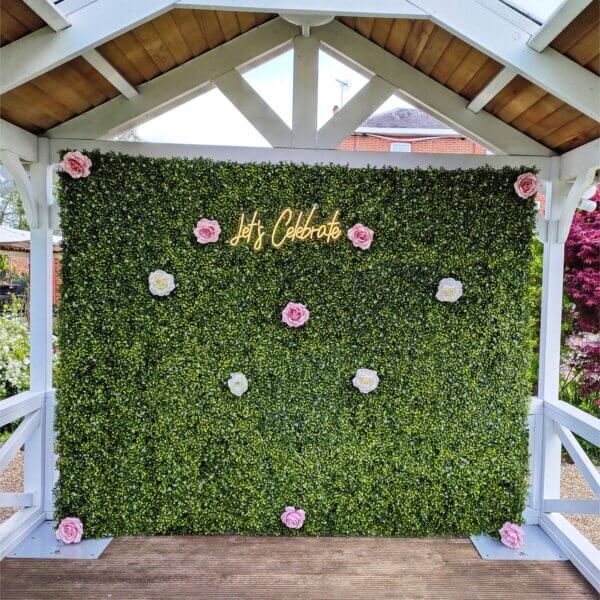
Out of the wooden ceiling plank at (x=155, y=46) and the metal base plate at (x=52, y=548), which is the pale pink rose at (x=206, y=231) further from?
the metal base plate at (x=52, y=548)

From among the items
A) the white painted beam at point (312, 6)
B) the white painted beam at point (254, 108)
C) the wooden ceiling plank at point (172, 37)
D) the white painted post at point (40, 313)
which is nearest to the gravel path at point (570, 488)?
the white painted post at point (40, 313)

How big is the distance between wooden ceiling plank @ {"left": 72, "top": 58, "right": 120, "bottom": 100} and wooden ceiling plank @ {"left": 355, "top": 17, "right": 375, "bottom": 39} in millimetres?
1695

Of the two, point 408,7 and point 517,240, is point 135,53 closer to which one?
point 408,7

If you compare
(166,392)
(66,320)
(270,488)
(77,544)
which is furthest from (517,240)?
(77,544)

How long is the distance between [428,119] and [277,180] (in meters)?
1.37

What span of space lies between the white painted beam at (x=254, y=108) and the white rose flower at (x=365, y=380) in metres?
1.66

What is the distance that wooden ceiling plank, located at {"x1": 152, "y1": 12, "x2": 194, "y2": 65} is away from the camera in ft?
7.98

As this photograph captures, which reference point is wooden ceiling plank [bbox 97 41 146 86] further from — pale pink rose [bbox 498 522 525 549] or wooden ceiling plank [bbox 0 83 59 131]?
pale pink rose [bbox 498 522 525 549]

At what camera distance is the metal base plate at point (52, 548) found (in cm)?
270

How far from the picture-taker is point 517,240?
2.91 meters

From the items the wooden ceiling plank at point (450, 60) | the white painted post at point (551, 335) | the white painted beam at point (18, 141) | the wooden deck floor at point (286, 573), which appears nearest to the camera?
the wooden deck floor at point (286, 573)

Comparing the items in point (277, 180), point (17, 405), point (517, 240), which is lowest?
point (17, 405)

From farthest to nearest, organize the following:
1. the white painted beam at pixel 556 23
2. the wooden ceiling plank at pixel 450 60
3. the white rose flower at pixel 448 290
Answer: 1. the white rose flower at pixel 448 290
2. the wooden ceiling plank at pixel 450 60
3. the white painted beam at pixel 556 23

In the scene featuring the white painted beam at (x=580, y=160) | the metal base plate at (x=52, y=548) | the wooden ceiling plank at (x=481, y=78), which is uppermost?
the wooden ceiling plank at (x=481, y=78)
